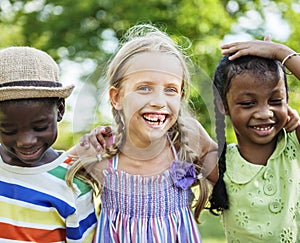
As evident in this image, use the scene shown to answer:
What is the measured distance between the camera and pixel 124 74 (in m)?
2.91

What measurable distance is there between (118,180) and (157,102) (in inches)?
15.1

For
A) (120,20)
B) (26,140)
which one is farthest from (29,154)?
(120,20)

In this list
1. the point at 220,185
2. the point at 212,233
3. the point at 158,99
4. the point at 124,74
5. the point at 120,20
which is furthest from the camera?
the point at 120,20

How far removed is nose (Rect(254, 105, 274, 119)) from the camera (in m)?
2.95

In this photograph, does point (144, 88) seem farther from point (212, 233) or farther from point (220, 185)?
point (212, 233)

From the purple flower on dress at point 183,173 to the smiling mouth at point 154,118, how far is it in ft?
0.75

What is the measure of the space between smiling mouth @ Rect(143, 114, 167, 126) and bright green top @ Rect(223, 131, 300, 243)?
0.46 metres

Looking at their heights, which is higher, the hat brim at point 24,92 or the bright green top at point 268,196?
the hat brim at point 24,92

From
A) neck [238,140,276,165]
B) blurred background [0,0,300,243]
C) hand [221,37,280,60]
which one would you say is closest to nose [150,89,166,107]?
hand [221,37,280,60]

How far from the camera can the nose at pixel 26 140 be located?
110 inches

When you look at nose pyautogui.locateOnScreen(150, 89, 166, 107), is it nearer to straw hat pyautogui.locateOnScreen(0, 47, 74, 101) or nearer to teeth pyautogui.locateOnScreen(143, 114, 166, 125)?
teeth pyautogui.locateOnScreen(143, 114, 166, 125)

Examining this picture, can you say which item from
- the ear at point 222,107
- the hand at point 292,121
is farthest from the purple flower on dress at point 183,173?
the hand at point 292,121

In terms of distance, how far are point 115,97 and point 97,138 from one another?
0.63 feet

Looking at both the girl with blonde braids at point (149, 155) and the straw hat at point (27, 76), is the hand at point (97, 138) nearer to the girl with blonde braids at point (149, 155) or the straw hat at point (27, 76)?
the girl with blonde braids at point (149, 155)
